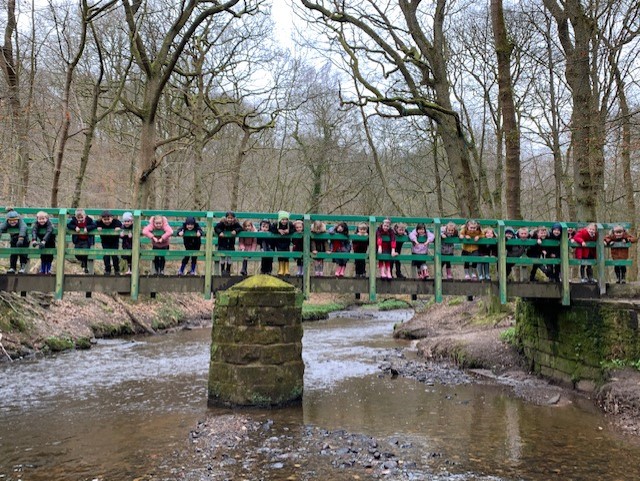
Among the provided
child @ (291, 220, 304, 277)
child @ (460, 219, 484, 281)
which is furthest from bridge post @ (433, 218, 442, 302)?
child @ (291, 220, 304, 277)

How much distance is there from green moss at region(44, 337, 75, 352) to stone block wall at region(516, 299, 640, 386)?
1151cm

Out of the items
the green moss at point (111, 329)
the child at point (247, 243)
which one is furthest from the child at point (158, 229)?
the green moss at point (111, 329)

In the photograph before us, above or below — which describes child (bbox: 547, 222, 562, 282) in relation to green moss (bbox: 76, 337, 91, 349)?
above

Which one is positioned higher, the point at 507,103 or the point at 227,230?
the point at 507,103

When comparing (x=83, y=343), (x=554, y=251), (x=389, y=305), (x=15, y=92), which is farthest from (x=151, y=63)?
(x=389, y=305)

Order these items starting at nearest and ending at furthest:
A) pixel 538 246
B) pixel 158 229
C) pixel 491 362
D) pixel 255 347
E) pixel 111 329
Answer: pixel 255 347 → pixel 158 229 → pixel 538 246 → pixel 491 362 → pixel 111 329

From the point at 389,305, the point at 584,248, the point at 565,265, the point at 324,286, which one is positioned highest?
the point at 584,248

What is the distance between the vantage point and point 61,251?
1001 cm

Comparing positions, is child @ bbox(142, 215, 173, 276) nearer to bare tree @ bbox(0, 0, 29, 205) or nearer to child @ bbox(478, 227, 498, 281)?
child @ bbox(478, 227, 498, 281)

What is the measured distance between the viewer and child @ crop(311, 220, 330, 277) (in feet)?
35.2

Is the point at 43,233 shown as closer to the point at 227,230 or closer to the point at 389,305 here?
the point at 227,230

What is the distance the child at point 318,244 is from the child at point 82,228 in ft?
13.2

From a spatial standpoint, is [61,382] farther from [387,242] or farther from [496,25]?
[496,25]

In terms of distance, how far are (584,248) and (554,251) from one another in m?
0.55
